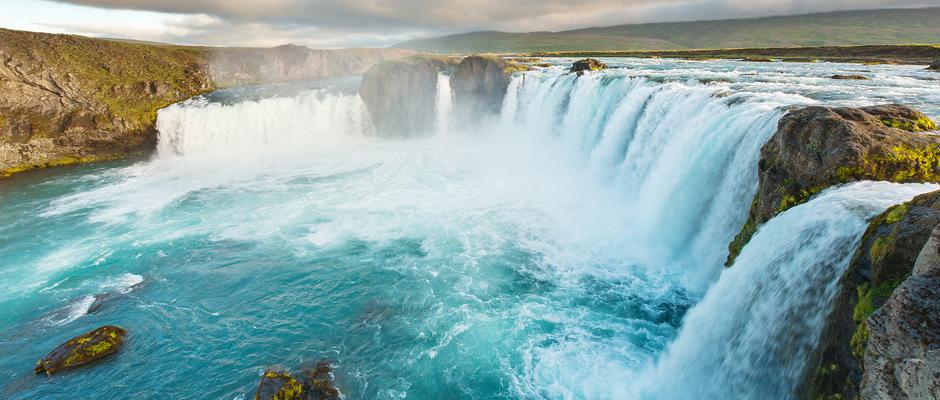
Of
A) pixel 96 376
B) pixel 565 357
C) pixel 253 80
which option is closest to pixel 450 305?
pixel 565 357

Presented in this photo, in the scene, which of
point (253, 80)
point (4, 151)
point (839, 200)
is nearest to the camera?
point (839, 200)

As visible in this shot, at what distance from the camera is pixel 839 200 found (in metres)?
8.09

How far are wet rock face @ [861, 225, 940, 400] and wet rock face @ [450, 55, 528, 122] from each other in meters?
38.6

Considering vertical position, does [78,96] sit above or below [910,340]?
above

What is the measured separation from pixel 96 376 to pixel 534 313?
1343 cm

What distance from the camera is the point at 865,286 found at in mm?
5801

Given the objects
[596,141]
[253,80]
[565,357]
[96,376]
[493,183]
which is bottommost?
[96,376]

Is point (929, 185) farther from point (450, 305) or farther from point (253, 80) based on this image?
point (253, 80)

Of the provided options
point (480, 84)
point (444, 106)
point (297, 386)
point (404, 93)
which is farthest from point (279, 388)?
point (404, 93)

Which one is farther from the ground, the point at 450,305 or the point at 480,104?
the point at 480,104

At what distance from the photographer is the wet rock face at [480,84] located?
4188cm

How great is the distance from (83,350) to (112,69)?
150 ft

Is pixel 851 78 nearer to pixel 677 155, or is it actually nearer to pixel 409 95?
pixel 677 155

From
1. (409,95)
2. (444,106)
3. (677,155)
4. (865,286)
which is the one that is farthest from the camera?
(409,95)
